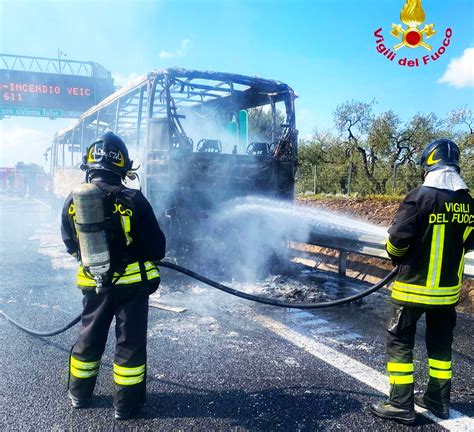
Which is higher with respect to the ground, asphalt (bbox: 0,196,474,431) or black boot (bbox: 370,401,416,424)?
black boot (bbox: 370,401,416,424)

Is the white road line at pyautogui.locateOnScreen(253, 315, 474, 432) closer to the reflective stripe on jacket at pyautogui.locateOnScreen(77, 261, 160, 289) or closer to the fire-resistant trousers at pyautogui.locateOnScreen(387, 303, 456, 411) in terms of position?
the fire-resistant trousers at pyautogui.locateOnScreen(387, 303, 456, 411)

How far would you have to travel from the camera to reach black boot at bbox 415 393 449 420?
8.32ft

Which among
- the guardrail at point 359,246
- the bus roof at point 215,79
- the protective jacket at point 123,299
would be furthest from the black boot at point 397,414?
the bus roof at point 215,79

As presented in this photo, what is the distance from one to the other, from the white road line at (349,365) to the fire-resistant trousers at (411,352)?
0.11 metres

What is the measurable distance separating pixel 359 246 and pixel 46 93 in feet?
74.3

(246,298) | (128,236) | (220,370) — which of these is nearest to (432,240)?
(246,298)

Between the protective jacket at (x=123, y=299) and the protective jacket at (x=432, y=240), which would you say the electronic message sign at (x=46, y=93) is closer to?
the protective jacket at (x=123, y=299)

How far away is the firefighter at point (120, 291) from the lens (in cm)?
255

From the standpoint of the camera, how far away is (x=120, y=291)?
2.60 metres

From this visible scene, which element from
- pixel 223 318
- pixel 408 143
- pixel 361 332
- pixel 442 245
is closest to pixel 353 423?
pixel 442 245

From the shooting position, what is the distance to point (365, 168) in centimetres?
1820

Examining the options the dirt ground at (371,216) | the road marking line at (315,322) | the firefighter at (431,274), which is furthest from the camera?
the dirt ground at (371,216)

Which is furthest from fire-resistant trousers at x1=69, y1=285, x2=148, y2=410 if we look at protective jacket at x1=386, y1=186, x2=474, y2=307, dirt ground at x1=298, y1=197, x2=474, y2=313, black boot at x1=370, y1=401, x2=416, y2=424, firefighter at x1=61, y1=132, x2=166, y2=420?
dirt ground at x1=298, y1=197, x2=474, y2=313

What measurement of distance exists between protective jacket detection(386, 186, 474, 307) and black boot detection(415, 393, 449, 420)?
2.12ft
